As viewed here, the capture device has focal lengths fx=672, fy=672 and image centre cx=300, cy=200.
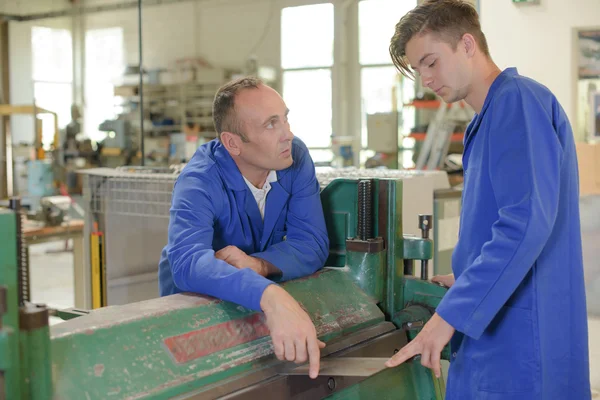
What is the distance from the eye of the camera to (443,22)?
1.32 m

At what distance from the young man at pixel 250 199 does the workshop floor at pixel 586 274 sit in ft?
5.93

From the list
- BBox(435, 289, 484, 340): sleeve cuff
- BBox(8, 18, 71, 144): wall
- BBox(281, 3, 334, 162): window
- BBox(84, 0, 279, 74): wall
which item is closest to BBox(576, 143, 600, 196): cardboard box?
BBox(435, 289, 484, 340): sleeve cuff

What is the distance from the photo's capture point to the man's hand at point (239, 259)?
5.01 feet

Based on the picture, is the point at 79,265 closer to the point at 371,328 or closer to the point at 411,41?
the point at 371,328

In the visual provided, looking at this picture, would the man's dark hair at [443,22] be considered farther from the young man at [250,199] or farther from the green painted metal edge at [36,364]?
the green painted metal edge at [36,364]

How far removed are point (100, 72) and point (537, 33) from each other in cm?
1040

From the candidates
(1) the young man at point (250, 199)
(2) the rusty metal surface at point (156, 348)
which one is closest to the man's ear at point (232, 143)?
(1) the young man at point (250, 199)

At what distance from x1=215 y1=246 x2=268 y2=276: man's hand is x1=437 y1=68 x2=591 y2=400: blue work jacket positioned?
448 mm

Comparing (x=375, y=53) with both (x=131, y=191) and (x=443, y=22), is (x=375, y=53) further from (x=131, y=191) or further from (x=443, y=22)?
(x=443, y=22)

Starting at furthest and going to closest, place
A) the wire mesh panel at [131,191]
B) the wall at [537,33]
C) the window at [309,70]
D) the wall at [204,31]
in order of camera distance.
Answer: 1. the wall at [204,31]
2. the window at [309,70]
3. the wall at [537,33]
4. the wire mesh panel at [131,191]

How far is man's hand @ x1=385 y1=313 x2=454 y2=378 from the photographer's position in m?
1.26

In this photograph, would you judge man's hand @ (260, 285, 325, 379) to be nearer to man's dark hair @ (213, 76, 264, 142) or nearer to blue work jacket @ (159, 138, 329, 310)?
blue work jacket @ (159, 138, 329, 310)

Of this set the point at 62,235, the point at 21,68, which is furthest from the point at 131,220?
the point at 21,68

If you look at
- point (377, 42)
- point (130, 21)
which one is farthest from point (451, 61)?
point (130, 21)
